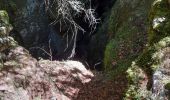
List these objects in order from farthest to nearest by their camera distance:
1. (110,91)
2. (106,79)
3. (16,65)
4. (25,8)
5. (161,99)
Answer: (25,8) < (106,79) < (110,91) < (16,65) < (161,99)

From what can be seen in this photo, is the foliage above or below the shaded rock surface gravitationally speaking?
above

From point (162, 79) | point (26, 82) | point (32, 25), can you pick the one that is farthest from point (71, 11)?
point (162, 79)

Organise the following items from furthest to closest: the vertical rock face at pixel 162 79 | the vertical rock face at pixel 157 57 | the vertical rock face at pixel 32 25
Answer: the vertical rock face at pixel 32 25 → the vertical rock face at pixel 157 57 → the vertical rock face at pixel 162 79

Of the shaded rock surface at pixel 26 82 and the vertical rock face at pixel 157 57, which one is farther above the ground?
the vertical rock face at pixel 157 57

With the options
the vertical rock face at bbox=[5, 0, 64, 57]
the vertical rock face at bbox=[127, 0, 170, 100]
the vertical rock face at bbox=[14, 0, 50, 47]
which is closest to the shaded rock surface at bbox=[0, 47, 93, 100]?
the vertical rock face at bbox=[127, 0, 170, 100]

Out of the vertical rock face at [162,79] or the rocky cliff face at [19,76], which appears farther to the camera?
the rocky cliff face at [19,76]

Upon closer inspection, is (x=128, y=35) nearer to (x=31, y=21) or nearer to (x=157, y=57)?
(x=157, y=57)

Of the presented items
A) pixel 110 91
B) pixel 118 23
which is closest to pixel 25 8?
pixel 118 23

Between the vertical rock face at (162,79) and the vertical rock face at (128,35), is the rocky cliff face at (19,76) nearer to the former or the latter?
the vertical rock face at (128,35)

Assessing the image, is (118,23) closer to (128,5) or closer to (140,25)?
A: (128,5)

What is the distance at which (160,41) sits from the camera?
7.68 m

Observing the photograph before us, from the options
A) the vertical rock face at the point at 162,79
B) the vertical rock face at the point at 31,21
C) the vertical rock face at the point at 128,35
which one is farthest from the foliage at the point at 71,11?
the vertical rock face at the point at 162,79

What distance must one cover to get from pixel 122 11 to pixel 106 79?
3333 mm

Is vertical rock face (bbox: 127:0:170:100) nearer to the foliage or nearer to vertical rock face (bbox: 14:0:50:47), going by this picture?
the foliage
